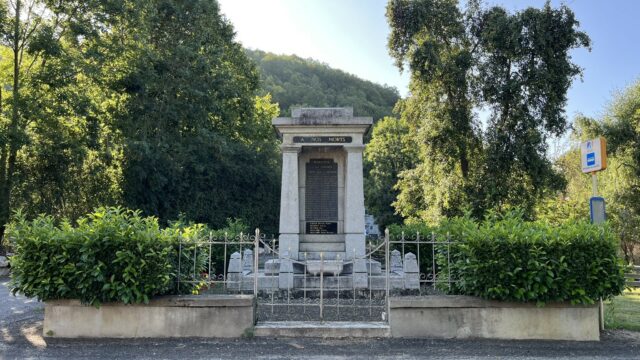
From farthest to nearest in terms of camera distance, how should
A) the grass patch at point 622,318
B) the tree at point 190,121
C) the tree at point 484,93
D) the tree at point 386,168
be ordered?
the tree at point 386,168 → the tree at point 190,121 → the tree at point 484,93 → the grass patch at point 622,318

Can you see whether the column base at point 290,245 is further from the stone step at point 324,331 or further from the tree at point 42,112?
the tree at point 42,112

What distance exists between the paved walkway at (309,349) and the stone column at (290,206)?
507 cm

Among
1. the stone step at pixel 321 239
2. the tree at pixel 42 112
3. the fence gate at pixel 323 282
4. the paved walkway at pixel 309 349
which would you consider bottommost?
the paved walkway at pixel 309 349

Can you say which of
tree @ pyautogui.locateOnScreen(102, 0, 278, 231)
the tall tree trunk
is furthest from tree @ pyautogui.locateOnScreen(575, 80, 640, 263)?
the tall tree trunk

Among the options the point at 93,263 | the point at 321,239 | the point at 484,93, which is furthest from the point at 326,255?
the point at 484,93

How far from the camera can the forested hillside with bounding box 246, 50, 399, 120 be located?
48406mm

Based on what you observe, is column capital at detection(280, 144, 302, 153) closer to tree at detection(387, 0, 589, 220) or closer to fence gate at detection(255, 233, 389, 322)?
fence gate at detection(255, 233, 389, 322)

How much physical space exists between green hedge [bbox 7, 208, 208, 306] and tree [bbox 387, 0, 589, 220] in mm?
18668

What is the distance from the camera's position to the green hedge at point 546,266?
7195mm

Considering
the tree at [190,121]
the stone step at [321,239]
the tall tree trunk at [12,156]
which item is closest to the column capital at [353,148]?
the stone step at [321,239]

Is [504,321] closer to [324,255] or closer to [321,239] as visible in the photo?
Answer: [324,255]

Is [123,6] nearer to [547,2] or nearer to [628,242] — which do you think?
[547,2]

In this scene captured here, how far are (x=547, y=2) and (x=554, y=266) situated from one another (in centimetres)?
2059

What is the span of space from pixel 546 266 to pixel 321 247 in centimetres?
661
